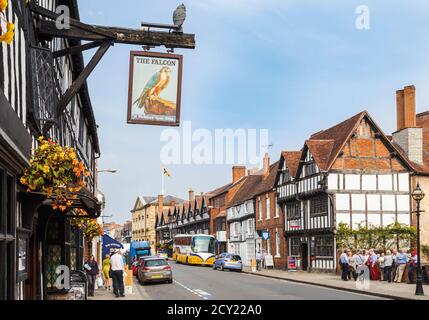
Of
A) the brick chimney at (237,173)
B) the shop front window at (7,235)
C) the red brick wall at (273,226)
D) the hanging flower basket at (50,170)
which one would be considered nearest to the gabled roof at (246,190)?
the red brick wall at (273,226)

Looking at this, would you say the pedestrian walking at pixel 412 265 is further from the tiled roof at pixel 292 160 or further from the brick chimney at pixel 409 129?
the tiled roof at pixel 292 160

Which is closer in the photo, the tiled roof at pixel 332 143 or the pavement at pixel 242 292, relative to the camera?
the pavement at pixel 242 292

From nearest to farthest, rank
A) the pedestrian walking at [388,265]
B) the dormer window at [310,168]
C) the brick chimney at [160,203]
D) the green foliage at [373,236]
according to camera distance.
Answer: the pedestrian walking at [388,265], the green foliage at [373,236], the dormer window at [310,168], the brick chimney at [160,203]

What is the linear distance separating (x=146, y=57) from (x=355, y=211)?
3054 cm

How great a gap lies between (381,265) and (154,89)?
2379 centimetres

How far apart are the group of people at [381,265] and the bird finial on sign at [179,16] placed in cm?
2160

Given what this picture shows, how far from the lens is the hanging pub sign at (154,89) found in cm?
1049

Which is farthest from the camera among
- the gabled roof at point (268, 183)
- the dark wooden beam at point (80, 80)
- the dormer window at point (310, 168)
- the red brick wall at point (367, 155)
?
the gabled roof at point (268, 183)

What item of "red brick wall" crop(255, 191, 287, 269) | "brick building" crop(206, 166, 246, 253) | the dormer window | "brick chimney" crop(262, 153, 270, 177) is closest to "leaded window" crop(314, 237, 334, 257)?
the dormer window

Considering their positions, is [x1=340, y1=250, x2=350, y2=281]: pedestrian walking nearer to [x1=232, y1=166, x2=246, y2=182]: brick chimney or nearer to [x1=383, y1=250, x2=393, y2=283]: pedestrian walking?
[x1=383, y1=250, x2=393, y2=283]: pedestrian walking

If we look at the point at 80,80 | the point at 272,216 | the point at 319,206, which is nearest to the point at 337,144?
the point at 319,206

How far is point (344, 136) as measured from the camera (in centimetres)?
3984

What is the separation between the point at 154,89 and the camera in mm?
10633
